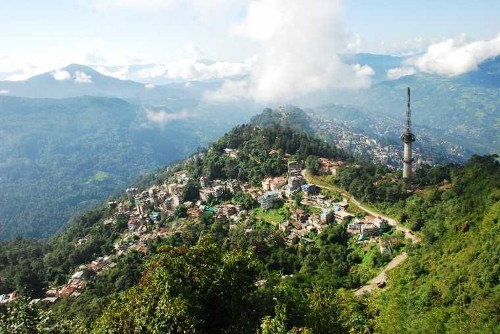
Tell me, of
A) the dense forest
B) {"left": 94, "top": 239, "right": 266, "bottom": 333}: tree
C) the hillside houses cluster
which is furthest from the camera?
the hillside houses cluster

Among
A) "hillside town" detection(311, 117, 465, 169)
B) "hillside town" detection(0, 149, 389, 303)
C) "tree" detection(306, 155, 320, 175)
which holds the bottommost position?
"hillside town" detection(311, 117, 465, 169)

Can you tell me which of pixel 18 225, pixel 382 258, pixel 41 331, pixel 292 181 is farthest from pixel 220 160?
pixel 18 225

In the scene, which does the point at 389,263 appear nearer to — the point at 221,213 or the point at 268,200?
the point at 268,200

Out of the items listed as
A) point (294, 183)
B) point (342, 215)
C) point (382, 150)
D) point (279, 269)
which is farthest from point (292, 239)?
point (382, 150)

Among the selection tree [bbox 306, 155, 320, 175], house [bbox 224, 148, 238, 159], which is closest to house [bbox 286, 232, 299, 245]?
tree [bbox 306, 155, 320, 175]

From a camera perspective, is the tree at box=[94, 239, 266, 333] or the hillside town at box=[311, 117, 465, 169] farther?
the hillside town at box=[311, 117, 465, 169]

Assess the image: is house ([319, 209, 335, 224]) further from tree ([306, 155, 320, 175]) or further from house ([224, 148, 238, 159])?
house ([224, 148, 238, 159])

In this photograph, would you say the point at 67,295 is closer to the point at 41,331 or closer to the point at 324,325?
the point at 41,331

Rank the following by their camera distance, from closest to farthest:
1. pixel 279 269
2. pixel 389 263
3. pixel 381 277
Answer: pixel 381 277 < pixel 389 263 < pixel 279 269
